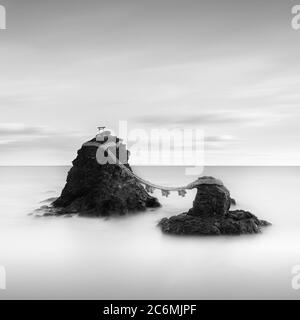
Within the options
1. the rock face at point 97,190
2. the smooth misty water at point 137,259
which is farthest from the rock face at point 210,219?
the rock face at point 97,190

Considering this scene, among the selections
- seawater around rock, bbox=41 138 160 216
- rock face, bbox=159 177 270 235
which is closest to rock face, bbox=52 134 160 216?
seawater around rock, bbox=41 138 160 216

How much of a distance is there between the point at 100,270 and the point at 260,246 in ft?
18.2

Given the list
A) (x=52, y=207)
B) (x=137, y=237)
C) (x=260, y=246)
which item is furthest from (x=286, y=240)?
(x=52, y=207)

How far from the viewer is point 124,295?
10.3 meters

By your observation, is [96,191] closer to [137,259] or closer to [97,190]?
[97,190]

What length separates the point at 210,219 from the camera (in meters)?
14.2

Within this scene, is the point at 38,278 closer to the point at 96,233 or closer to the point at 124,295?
the point at 124,295

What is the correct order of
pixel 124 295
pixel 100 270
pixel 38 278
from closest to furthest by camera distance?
1. pixel 124 295
2. pixel 38 278
3. pixel 100 270

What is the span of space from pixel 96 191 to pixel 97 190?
7 centimetres

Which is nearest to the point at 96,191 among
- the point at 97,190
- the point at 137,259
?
the point at 97,190

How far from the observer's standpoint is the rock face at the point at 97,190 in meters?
18.0

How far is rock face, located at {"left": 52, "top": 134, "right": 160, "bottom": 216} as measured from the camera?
1803cm

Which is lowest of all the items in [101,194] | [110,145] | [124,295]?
[124,295]

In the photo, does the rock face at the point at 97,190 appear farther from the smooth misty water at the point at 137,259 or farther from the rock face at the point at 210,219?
the rock face at the point at 210,219
